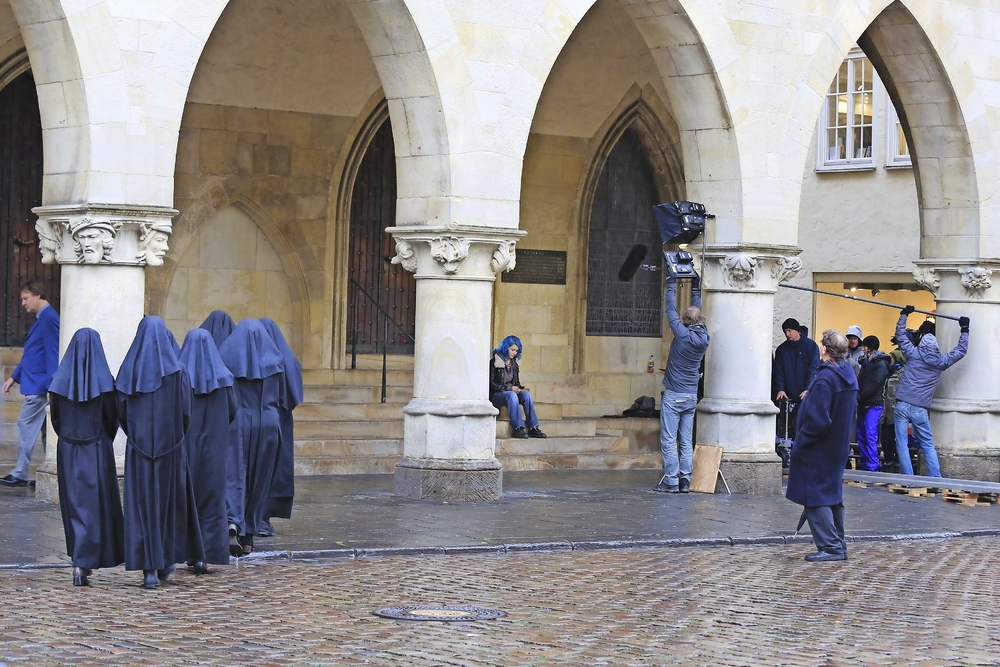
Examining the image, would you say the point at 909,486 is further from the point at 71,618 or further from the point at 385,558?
the point at 71,618

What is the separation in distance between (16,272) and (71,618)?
9336 mm

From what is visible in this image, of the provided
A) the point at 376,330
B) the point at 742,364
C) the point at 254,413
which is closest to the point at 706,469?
the point at 742,364

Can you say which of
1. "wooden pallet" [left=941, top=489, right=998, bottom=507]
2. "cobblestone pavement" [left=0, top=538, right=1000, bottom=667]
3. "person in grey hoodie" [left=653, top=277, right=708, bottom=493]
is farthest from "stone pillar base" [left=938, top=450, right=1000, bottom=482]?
"cobblestone pavement" [left=0, top=538, right=1000, bottom=667]

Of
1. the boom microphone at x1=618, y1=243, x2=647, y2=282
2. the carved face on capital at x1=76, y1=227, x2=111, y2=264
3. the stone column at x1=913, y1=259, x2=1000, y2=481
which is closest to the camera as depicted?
the carved face on capital at x1=76, y1=227, x2=111, y2=264

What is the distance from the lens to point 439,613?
8367 mm

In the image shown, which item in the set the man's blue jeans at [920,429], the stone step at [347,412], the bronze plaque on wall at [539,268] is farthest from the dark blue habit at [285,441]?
the bronze plaque on wall at [539,268]

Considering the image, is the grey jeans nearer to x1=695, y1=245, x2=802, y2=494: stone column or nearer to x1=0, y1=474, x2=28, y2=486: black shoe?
x1=0, y1=474, x2=28, y2=486: black shoe

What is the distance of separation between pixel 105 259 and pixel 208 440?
2.98 m

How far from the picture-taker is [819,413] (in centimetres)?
1097

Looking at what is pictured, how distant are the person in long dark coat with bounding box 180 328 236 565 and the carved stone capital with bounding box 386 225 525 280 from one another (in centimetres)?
425

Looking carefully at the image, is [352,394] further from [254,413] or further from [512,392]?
[254,413]

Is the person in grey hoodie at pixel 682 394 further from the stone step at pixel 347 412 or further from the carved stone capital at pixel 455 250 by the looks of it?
the stone step at pixel 347 412

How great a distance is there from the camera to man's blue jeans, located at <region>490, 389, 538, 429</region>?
17281mm

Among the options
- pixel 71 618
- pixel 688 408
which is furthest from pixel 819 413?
pixel 71 618
